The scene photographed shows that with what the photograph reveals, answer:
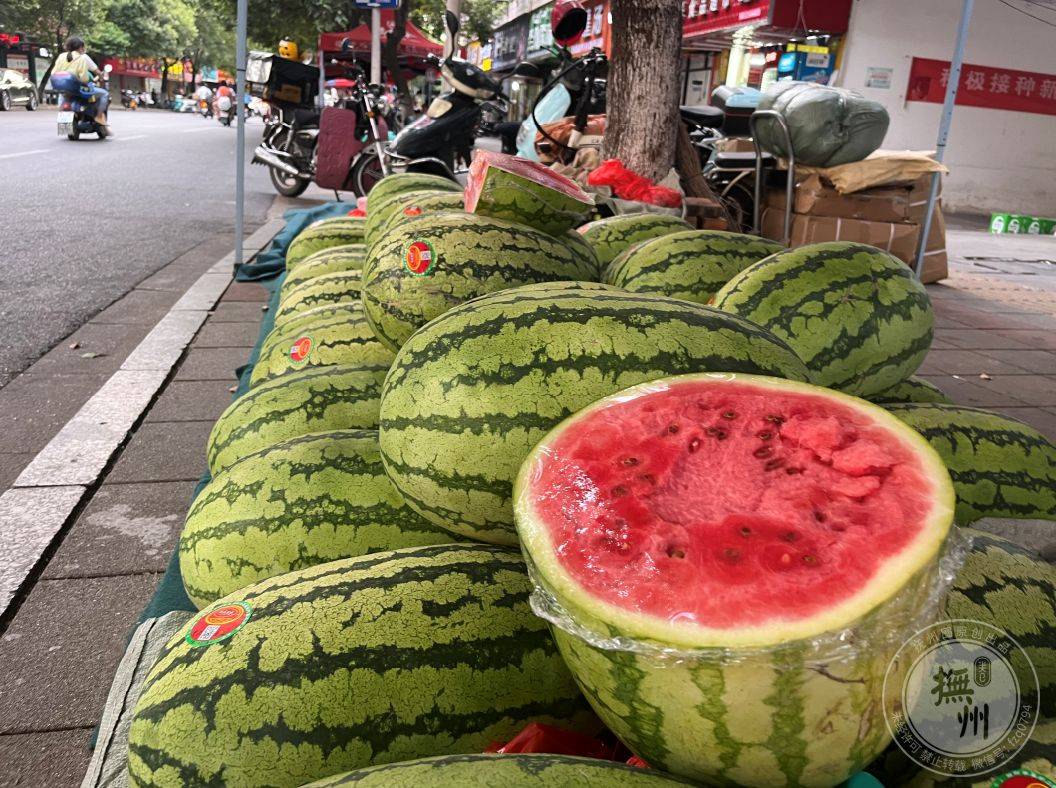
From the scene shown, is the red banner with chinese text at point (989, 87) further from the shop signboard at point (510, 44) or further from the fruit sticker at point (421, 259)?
the shop signboard at point (510, 44)

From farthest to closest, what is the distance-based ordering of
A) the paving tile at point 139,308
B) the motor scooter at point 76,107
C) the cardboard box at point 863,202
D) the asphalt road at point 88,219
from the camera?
the motor scooter at point 76,107
the cardboard box at point 863,202
the asphalt road at point 88,219
the paving tile at point 139,308

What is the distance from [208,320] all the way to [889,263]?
4.44 meters

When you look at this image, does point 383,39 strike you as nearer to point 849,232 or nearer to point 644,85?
point 849,232

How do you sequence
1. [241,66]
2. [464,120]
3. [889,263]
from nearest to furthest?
[889,263] < [241,66] < [464,120]

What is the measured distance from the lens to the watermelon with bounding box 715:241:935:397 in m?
1.78

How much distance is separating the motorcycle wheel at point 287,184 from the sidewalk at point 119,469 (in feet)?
16.6

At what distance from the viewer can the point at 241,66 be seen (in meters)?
5.79

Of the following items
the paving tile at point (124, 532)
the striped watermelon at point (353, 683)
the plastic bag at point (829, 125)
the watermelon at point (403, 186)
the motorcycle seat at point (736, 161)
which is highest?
the plastic bag at point (829, 125)

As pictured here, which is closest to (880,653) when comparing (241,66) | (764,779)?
(764,779)

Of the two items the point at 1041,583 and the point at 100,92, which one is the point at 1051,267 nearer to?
the point at 1041,583

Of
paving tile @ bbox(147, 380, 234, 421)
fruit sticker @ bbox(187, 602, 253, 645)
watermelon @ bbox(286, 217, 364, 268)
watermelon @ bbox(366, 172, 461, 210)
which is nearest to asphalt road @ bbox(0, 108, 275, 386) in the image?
paving tile @ bbox(147, 380, 234, 421)

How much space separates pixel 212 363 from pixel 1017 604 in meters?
4.09

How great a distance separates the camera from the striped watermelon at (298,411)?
196cm

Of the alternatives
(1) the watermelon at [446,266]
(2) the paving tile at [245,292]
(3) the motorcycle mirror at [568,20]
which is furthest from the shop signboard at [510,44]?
(1) the watermelon at [446,266]
